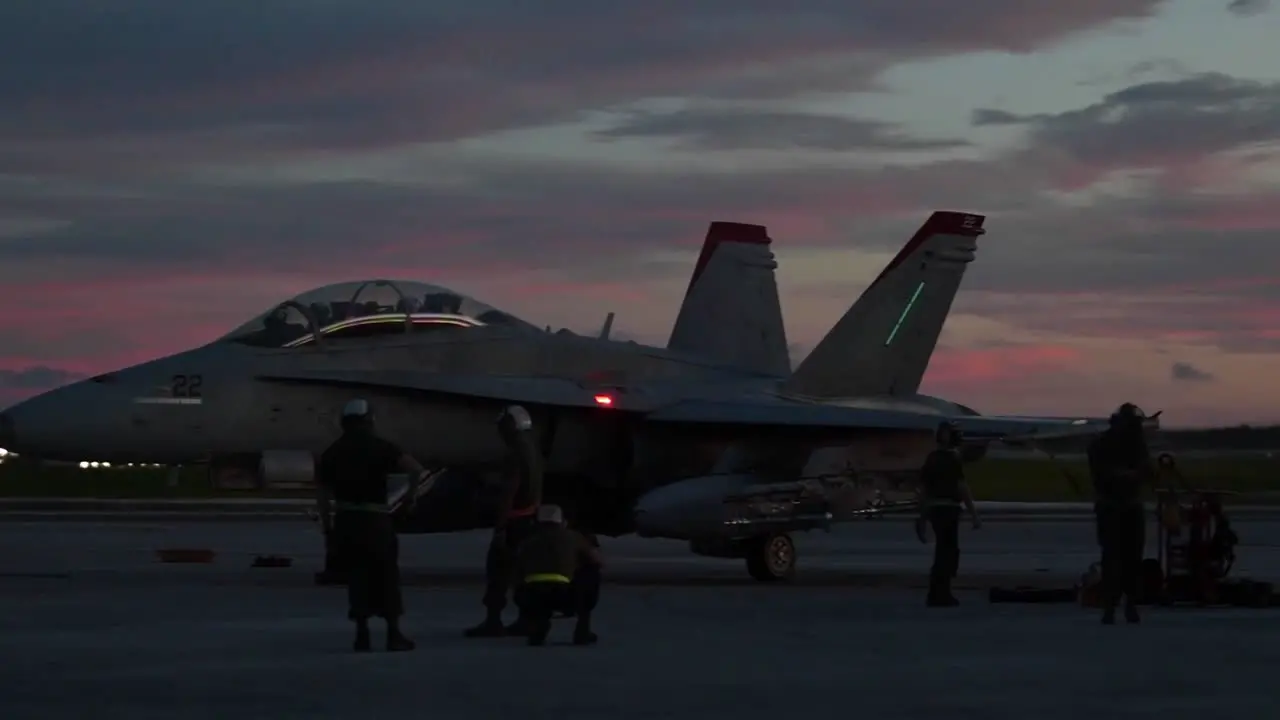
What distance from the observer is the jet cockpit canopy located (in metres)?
19.3

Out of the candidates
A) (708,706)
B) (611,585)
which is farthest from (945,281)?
(708,706)

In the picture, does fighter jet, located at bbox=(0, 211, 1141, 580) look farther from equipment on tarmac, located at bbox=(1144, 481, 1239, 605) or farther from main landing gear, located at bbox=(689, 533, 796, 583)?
equipment on tarmac, located at bbox=(1144, 481, 1239, 605)

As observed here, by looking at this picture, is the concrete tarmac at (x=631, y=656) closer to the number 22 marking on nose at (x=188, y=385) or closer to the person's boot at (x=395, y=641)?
the person's boot at (x=395, y=641)

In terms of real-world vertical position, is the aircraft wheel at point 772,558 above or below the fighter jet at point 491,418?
below

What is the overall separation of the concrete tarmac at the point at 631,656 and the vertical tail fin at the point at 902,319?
355 centimetres

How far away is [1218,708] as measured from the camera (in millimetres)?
9352

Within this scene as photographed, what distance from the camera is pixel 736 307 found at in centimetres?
2745

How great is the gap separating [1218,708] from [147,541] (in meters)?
20.7

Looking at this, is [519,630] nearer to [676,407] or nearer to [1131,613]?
[1131,613]

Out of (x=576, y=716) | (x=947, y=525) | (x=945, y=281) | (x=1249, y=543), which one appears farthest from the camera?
(x=1249, y=543)

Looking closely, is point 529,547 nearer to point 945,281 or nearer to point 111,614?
point 111,614

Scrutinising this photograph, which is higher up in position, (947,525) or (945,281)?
(945,281)

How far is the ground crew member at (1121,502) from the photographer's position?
14.5 meters

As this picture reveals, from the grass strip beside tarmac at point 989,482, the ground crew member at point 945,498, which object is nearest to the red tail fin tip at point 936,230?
the ground crew member at point 945,498
